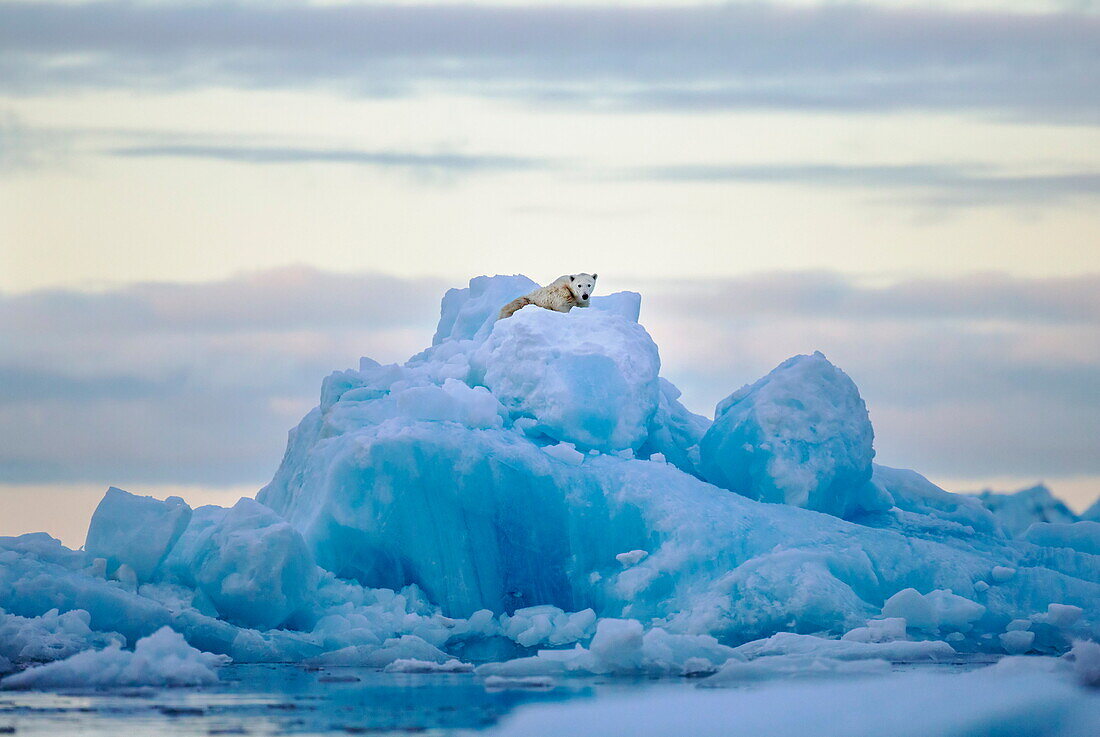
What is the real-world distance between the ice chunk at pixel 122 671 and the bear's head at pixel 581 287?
853 cm

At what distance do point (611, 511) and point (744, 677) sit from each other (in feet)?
14.3

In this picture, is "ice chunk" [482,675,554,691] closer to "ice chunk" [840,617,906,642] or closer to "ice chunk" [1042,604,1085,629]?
"ice chunk" [840,617,906,642]

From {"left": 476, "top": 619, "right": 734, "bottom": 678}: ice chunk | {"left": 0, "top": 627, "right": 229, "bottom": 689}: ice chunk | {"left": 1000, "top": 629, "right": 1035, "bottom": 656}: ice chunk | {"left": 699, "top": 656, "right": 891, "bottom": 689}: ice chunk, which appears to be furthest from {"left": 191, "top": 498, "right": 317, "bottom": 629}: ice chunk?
{"left": 1000, "top": 629, "right": 1035, "bottom": 656}: ice chunk

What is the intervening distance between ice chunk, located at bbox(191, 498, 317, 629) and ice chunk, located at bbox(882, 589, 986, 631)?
253 inches

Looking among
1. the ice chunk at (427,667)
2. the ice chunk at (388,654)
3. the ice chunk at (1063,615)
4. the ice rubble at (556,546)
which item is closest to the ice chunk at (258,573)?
the ice rubble at (556,546)

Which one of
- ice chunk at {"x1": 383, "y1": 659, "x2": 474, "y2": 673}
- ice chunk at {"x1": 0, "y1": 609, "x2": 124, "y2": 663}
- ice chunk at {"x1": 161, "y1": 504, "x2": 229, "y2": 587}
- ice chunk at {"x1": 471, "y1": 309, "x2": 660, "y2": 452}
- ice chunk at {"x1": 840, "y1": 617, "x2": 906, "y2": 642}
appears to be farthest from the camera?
ice chunk at {"x1": 471, "y1": 309, "x2": 660, "y2": 452}

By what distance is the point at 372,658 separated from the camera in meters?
17.8

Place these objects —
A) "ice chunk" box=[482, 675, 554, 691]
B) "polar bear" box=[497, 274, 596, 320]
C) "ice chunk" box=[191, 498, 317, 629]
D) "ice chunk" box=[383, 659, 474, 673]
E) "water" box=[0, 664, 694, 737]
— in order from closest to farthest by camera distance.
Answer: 1. "water" box=[0, 664, 694, 737]
2. "ice chunk" box=[482, 675, 554, 691]
3. "ice chunk" box=[383, 659, 474, 673]
4. "ice chunk" box=[191, 498, 317, 629]
5. "polar bear" box=[497, 274, 596, 320]

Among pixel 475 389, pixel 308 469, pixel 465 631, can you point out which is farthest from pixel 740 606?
pixel 308 469

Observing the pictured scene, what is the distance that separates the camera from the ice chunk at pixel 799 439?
2058cm

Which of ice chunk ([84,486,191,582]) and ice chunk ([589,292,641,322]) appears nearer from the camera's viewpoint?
ice chunk ([84,486,191,582])

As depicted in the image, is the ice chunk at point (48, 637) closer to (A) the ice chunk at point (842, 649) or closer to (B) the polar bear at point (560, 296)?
(A) the ice chunk at point (842, 649)

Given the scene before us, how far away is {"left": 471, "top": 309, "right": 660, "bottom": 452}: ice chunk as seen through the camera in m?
20.5

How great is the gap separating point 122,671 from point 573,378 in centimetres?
709
